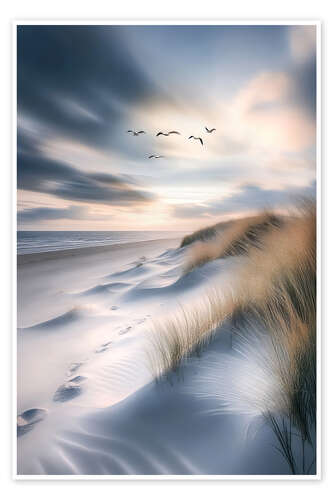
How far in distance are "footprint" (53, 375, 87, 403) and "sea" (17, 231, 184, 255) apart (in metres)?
0.59

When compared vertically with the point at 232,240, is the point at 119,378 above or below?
below

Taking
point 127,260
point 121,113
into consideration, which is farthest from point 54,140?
point 127,260

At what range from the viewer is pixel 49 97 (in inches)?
59.6

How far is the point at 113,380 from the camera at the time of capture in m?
1.43

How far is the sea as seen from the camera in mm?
1505

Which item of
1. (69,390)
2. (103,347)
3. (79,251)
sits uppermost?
(79,251)

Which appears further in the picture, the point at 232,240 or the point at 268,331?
the point at 232,240

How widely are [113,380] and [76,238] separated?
0.66 metres

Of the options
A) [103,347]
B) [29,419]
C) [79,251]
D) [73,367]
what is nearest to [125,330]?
[103,347]

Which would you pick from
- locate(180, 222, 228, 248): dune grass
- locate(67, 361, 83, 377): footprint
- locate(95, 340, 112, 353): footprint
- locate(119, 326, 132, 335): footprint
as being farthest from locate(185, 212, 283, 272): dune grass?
locate(67, 361, 83, 377): footprint

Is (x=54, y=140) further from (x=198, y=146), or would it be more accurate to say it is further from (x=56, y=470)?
(x=56, y=470)

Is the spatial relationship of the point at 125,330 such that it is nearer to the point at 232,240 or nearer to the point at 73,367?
the point at 73,367

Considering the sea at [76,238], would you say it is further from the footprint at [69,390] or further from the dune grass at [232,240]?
the footprint at [69,390]

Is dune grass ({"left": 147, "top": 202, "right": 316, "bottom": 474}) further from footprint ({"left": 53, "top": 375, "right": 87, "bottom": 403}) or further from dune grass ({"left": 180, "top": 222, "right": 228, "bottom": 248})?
footprint ({"left": 53, "top": 375, "right": 87, "bottom": 403})
